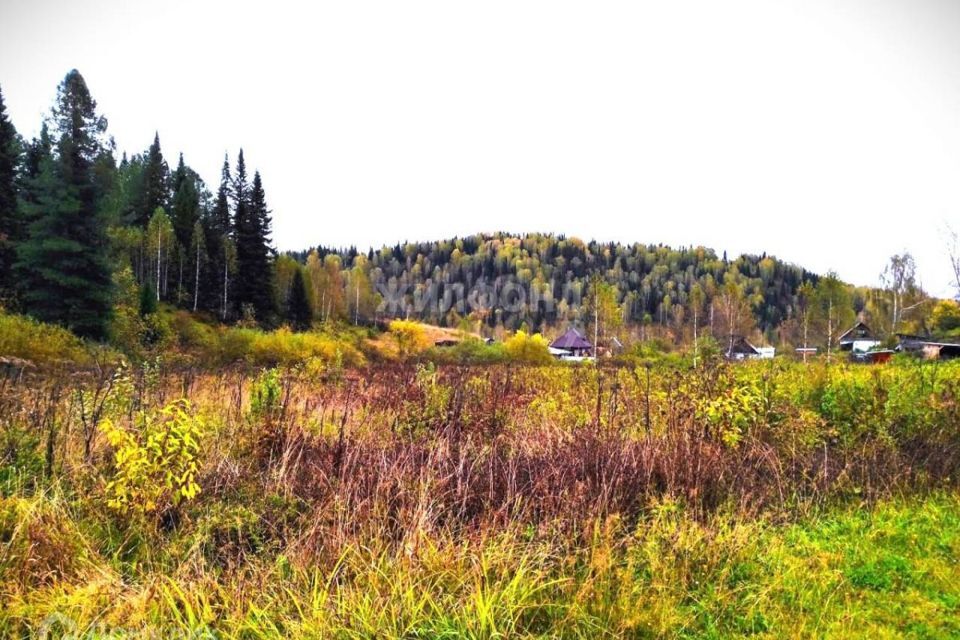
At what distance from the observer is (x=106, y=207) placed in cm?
2538

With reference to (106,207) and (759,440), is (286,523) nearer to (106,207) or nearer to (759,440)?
(759,440)

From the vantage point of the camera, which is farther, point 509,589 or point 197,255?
point 197,255

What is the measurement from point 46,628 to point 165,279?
4489 centimetres

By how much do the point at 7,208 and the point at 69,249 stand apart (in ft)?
38.3

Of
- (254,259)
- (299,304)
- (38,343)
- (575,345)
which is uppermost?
(254,259)

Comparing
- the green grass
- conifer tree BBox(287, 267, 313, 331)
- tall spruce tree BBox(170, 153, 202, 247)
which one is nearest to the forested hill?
conifer tree BBox(287, 267, 313, 331)

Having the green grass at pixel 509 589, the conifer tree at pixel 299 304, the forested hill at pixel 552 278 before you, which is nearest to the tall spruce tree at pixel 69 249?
the conifer tree at pixel 299 304

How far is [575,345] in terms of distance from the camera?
6688cm

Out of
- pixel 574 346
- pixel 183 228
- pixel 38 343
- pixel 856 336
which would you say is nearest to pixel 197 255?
pixel 183 228

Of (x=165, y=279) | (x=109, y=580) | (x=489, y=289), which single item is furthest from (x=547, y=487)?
(x=489, y=289)

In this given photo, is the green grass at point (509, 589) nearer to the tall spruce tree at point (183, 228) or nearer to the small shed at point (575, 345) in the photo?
the tall spruce tree at point (183, 228)

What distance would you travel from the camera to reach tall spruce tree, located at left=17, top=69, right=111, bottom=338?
919 inches

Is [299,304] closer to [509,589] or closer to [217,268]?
[217,268]

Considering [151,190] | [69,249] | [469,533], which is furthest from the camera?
[151,190]
